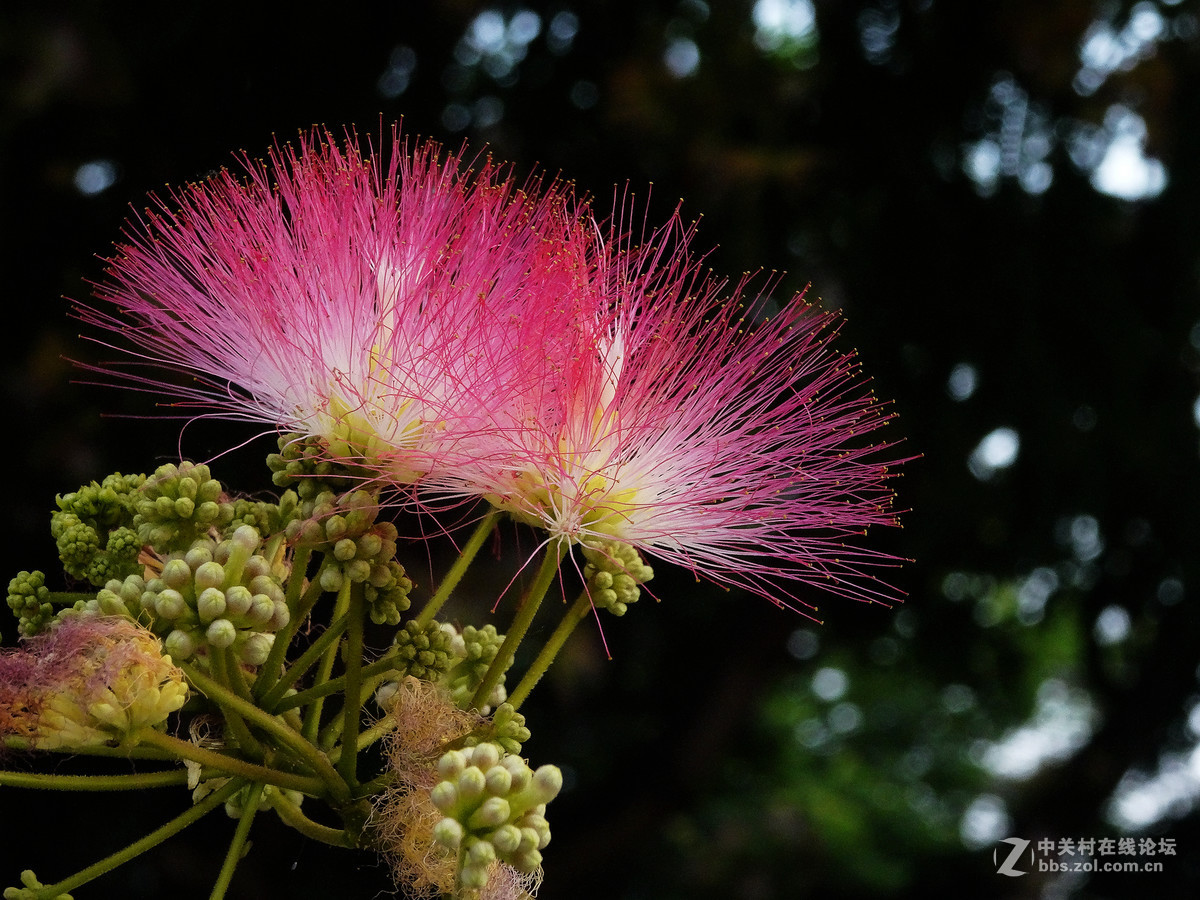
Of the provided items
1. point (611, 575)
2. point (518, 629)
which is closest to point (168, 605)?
point (518, 629)

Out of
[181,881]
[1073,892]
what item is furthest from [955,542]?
[181,881]

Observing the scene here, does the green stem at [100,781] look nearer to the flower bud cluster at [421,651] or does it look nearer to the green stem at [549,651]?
the flower bud cluster at [421,651]

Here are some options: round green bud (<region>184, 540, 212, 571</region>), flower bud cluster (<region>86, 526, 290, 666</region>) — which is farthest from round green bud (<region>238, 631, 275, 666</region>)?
round green bud (<region>184, 540, 212, 571</region>)

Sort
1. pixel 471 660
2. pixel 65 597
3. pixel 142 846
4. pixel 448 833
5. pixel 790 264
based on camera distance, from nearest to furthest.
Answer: pixel 448 833
pixel 142 846
pixel 65 597
pixel 471 660
pixel 790 264

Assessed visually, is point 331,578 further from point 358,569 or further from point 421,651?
point 421,651

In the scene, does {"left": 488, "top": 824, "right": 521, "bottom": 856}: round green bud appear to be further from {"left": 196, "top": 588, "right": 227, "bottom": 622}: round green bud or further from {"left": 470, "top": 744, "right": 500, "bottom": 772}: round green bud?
{"left": 196, "top": 588, "right": 227, "bottom": 622}: round green bud

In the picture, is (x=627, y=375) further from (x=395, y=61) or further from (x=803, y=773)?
(x=803, y=773)
